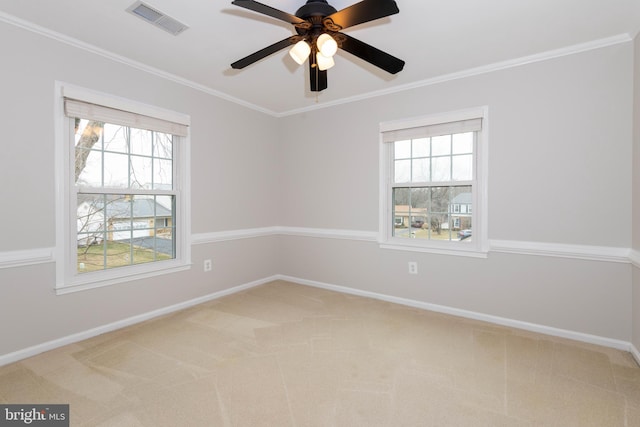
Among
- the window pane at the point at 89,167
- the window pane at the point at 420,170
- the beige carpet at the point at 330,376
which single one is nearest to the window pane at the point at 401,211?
the window pane at the point at 420,170

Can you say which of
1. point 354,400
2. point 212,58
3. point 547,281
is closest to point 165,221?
point 212,58

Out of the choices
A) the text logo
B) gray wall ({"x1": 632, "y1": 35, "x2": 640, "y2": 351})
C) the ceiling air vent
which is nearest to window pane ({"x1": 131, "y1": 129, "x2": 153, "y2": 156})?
the ceiling air vent

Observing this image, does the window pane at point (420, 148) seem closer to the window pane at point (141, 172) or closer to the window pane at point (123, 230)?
the window pane at point (123, 230)

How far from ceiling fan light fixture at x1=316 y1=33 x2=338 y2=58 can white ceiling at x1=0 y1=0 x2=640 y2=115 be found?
1.59 feet

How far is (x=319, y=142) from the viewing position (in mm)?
4391

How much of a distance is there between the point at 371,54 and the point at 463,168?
1.89 metres

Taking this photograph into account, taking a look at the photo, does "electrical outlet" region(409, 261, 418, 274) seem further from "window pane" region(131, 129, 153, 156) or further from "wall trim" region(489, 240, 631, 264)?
"window pane" region(131, 129, 153, 156)

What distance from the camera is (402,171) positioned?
12.5ft

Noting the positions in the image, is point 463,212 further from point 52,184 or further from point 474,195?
point 52,184

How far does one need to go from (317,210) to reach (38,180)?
9.66 ft

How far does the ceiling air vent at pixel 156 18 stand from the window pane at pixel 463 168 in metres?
2.87

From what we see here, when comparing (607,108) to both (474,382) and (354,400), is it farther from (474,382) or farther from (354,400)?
(354,400)

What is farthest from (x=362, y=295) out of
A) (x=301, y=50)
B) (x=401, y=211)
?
(x=301, y=50)

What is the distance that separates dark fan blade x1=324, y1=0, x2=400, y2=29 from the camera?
1.62m
